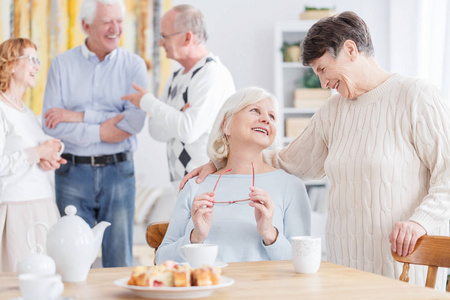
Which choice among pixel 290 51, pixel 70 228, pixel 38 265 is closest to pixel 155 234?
pixel 70 228

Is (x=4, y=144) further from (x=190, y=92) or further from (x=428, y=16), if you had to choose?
(x=428, y=16)

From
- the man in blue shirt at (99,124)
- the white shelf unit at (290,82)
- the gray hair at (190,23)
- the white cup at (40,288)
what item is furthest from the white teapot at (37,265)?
the white shelf unit at (290,82)

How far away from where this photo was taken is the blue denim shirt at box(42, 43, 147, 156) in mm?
3100

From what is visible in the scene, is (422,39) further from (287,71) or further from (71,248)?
(71,248)

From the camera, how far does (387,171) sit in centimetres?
194

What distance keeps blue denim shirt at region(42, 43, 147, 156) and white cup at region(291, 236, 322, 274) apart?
1713 millimetres

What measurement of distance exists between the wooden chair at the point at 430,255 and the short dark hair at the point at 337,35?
66 centimetres

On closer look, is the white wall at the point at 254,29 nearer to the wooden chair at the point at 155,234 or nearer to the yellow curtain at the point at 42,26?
the yellow curtain at the point at 42,26

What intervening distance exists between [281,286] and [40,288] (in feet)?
1.74

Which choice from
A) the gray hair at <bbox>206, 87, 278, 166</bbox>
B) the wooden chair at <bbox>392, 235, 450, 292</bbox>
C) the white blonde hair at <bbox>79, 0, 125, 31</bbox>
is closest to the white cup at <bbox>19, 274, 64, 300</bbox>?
the wooden chair at <bbox>392, 235, 450, 292</bbox>

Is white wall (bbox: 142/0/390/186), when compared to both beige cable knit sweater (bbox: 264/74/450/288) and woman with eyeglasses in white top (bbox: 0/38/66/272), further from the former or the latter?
beige cable knit sweater (bbox: 264/74/450/288)

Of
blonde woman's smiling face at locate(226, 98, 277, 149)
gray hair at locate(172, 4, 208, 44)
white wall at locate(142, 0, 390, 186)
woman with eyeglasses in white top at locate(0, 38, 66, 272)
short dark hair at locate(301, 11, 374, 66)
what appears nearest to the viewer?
short dark hair at locate(301, 11, 374, 66)

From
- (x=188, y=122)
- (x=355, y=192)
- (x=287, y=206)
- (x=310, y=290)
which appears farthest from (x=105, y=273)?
(x=188, y=122)

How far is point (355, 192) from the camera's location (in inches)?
78.8
